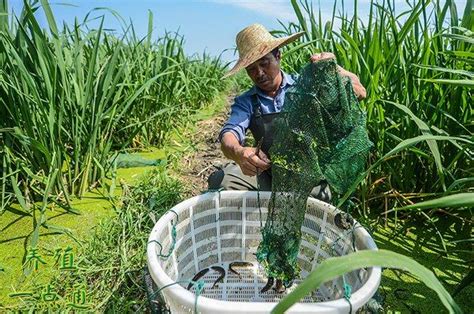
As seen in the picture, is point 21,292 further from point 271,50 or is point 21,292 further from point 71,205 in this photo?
point 271,50

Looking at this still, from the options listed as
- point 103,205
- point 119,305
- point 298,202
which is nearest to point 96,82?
point 103,205

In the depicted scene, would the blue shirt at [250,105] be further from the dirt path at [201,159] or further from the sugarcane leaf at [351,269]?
the sugarcane leaf at [351,269]

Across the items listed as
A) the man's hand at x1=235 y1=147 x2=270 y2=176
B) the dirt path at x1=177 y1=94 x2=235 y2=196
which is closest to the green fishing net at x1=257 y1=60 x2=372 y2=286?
the man's hand at x1=235 y1=147 x2=270 y2=176

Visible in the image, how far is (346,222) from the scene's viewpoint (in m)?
1.02

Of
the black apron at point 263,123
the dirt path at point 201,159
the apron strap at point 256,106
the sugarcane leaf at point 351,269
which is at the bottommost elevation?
the dirt path at point 201,159

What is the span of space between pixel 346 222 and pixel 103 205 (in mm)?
908

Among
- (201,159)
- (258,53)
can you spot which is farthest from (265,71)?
(201,159)

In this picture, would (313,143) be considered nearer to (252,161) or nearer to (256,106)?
(252,161)

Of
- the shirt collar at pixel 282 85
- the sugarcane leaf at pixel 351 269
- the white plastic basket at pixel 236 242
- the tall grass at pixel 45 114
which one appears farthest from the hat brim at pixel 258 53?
the sugarcane leaf at pixel 351 269

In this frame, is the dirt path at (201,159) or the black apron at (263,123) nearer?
the black apron at (263,123)

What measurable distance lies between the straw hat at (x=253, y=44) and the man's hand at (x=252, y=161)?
0.26m

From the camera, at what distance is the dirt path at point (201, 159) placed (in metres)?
1.83

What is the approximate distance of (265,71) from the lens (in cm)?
123

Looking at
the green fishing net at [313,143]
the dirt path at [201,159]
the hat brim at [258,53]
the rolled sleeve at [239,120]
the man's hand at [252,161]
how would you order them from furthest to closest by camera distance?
the dirt path at [201,159]
the rolled sleeve at [239,120]
the hat brim at [258,53]
the man's hand at [252,161]
the green fishing net at [313,143]
